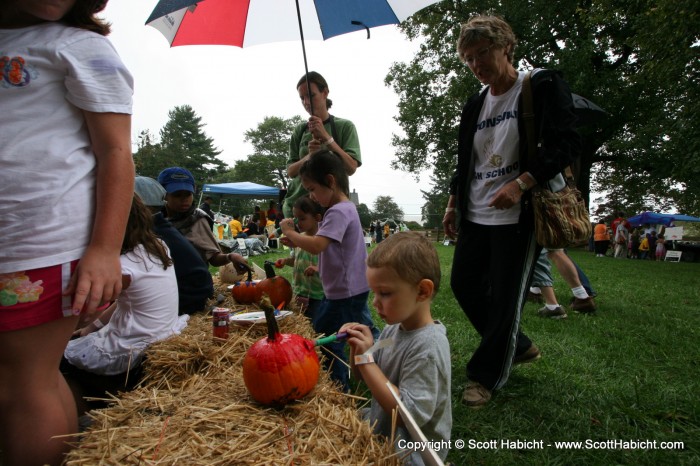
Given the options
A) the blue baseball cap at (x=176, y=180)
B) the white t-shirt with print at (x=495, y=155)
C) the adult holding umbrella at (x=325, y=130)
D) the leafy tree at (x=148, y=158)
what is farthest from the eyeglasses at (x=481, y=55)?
the leafy tree at (x=148, y=158)

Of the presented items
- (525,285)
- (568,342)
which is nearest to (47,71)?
(525,285)

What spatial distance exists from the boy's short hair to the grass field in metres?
1.12

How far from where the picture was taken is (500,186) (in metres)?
2.91

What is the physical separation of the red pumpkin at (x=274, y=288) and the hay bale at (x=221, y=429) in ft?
4.79

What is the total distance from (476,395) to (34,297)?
8.06ft

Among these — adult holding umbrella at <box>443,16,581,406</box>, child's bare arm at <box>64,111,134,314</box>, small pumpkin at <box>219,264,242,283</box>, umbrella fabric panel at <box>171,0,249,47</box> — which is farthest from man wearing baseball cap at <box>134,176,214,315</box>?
adult holding umbrella at <box>443,16,581,406</box>

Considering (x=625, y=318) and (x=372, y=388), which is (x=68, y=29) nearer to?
(x=372, y=388)

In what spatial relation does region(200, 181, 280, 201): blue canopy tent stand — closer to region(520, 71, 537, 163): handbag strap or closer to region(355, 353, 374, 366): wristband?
region(520, 71, 537, 163): handbag strap

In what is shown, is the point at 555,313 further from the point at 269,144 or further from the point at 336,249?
the point at 269,144

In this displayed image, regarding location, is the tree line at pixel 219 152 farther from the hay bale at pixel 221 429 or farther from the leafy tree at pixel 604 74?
the hay bale at pixel 221 429

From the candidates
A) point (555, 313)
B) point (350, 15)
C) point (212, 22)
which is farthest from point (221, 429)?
point (555, 313)

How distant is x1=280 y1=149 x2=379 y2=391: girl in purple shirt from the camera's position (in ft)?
9.67

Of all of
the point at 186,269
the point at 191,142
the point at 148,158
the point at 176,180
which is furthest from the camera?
the point at 191,142

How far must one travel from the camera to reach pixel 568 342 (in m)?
4.04
